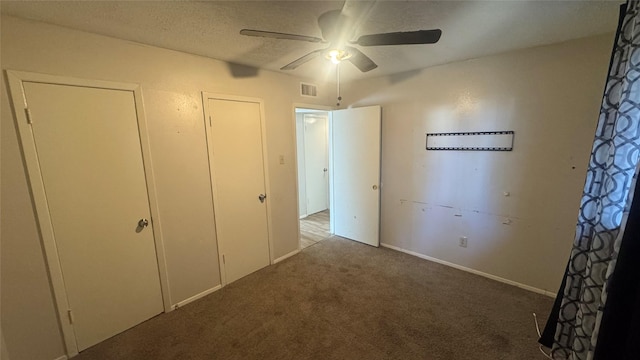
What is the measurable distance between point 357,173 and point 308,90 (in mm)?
1348

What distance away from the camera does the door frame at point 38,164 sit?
1579 millimetres

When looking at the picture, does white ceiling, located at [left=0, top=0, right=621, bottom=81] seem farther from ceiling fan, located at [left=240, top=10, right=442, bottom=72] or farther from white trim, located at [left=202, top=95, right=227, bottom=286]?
white trim, located at [left=202, top=95, right=227, bottom=286]

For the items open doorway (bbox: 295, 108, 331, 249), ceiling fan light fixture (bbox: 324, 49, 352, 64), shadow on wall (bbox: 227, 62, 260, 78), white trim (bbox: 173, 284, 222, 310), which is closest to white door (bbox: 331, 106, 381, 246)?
open doorway (bbox: 295, 108, 331, 249)

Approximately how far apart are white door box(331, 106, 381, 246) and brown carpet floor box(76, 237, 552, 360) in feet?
2.83

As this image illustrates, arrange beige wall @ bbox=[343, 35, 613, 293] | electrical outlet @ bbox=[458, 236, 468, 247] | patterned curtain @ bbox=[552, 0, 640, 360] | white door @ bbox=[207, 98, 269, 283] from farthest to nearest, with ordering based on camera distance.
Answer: electrical outlet @ bbox=[458, 236, 468, 247] < white door @ bbox=[207, 98, 269, 283] < beige wall @ bbox=[343, 35, 613, 293] < patterned curtain @ bbox=[552, 0, 640, 360]

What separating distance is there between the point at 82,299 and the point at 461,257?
143 inches

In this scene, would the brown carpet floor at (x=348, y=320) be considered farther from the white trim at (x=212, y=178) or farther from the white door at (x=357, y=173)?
the white door at (x=357, y=173)

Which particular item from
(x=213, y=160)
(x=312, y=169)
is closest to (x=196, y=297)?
(x=213, y=160)

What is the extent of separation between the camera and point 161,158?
2.20 metres

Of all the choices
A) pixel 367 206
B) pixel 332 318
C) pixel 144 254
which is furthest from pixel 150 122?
pixel 367 206

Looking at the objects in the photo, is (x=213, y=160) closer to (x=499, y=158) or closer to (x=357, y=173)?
(x=357, y=173)

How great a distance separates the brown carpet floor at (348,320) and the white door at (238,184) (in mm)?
278

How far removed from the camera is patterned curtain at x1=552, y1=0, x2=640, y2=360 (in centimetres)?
120

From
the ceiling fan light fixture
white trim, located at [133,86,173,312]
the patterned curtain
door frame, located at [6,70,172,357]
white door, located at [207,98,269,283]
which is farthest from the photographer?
white door, located at [207,98,269,283]
